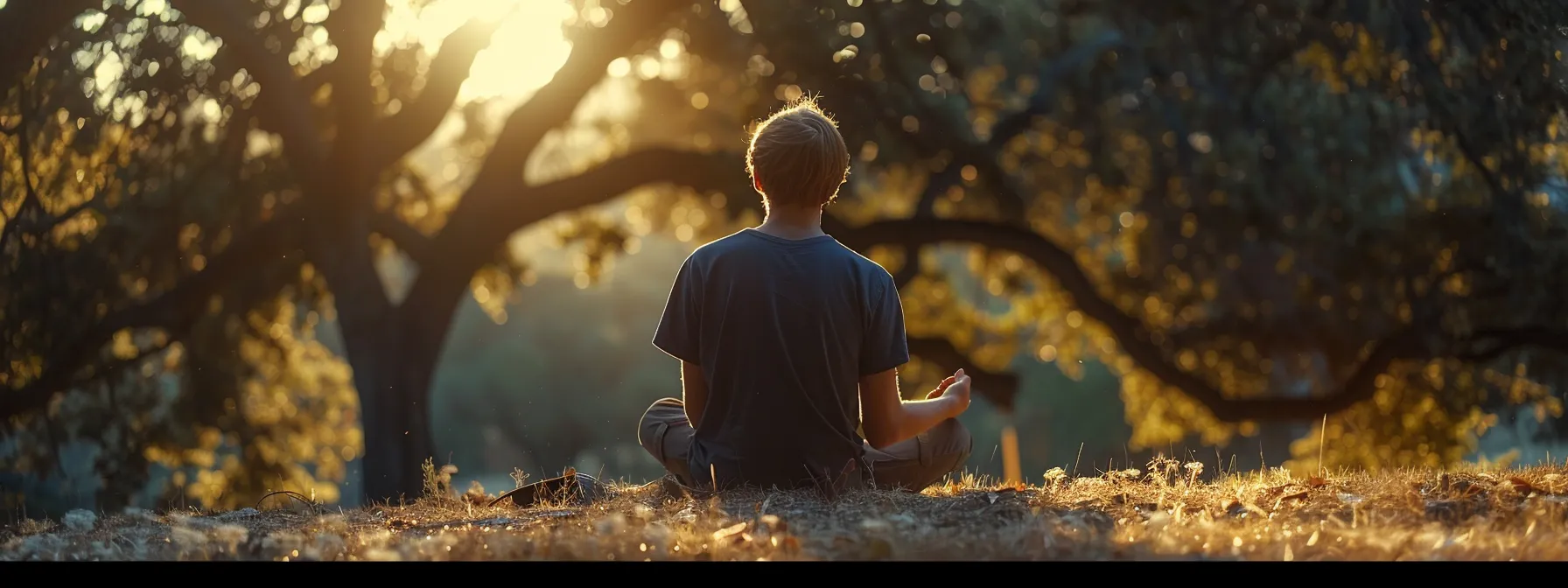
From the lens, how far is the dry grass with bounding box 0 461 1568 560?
137 inches

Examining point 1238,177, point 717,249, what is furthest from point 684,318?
point 1238,177

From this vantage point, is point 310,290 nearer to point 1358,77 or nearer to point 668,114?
point 668,114

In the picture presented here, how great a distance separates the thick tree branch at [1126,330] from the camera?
42.6 ft

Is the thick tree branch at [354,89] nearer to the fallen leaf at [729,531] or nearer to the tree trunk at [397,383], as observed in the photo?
the tree trunk at [397,383]

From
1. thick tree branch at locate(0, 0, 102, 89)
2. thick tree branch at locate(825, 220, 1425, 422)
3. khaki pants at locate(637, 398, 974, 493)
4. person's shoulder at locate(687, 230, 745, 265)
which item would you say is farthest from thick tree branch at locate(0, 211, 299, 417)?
person's shoulder at locate(687, 230, 745, 265)

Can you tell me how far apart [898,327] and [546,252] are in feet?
176

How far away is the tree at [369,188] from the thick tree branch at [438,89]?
12mm

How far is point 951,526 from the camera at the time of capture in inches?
158

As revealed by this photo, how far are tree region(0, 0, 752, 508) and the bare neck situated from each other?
25.3 ft

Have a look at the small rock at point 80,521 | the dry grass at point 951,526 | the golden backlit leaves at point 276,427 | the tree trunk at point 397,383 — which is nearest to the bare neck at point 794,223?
the dry grass at point 951,526

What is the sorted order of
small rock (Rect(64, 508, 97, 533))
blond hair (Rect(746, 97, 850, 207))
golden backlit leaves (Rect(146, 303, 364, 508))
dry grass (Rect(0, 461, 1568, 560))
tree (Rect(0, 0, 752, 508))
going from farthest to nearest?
1. golden backlit leaves (Rect(146, 303, 364, 508))
2. tree (Rect(0, 0, 752, 508))
3. small rock (Rect(64, 508, 97, 533))
4. blond hair (Rect(746, 97, 850, 207))
5. dry grass (Rect(0, 461, 1568, 560))

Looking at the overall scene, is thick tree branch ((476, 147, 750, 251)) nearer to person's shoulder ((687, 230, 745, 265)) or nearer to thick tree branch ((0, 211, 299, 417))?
thick tree branch ((0, 211, 299, 417))

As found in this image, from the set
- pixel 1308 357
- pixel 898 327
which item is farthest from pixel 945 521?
pixel 1308 357

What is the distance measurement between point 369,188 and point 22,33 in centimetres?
325
